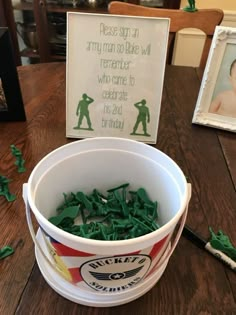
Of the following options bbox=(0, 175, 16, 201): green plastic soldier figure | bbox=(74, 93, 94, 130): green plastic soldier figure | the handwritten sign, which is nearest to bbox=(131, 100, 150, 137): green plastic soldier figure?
the handwritten sign

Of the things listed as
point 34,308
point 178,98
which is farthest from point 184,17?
point 34,308

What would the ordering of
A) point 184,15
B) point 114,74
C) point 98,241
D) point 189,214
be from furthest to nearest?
point 184,15, point 114,74, point 189,214, point 98,241

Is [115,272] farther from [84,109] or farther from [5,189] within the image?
[84,109]

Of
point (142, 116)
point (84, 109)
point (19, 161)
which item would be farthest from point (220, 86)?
point (19, 161)

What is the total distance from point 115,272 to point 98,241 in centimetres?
7

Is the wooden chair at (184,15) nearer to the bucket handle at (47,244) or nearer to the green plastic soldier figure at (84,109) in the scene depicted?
the green plastic soldier figure at (84,109)

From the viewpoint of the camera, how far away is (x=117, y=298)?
419mm

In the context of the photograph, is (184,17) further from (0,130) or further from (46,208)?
(46,208)

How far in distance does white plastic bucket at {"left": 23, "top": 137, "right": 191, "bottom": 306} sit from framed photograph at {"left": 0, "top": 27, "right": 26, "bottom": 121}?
37 centimetres

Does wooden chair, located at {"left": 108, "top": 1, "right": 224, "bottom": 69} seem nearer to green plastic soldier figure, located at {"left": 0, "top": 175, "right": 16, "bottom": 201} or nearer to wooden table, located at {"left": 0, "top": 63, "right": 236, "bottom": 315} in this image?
wooden table, located at {"left": 0, "top": 63, "right": 236, "bottom": 315}

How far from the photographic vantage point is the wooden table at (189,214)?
1.40 ft

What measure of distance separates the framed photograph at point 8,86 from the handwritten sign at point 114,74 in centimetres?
16

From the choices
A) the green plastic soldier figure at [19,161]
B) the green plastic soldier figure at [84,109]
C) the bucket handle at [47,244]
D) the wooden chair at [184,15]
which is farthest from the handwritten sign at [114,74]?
the wooden chair at [184,15]

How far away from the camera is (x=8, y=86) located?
31.0 inches
